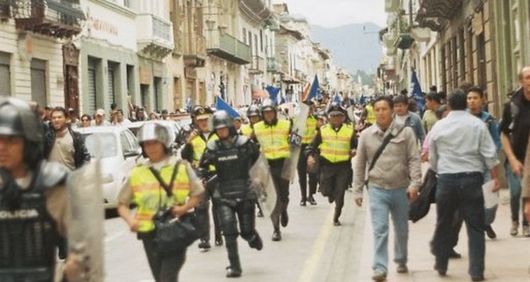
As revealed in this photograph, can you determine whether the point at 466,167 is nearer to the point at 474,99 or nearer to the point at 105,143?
the point at 474,99

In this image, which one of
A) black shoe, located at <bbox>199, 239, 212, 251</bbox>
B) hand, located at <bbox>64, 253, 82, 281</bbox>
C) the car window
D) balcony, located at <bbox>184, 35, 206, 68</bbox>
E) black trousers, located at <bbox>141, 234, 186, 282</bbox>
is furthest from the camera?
balcony, located at <bbox>184, 35, 206, 68</bbox>

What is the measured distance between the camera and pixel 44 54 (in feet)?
86.7

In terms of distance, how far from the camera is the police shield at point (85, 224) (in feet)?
14.3

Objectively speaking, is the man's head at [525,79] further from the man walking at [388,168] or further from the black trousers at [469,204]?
the man walking at [388,168]

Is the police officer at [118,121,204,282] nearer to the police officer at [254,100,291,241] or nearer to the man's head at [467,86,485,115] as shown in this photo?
the man's head at [467,86,485,115]

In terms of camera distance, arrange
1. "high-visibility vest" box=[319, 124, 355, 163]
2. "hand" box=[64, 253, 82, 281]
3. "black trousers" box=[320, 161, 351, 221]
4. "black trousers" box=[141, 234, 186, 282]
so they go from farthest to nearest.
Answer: "high-visibility vest" box=[319, 124, 355, 163], "black trousers" box=[320, 161, 351, 221], "black trousers" box=[141, 234, 186, 282], "hand" box=[64, 253, 82, 281]

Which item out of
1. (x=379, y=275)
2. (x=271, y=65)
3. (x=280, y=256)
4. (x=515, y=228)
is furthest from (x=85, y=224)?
(x=271, y=65)

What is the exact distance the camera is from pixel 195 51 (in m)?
45.2

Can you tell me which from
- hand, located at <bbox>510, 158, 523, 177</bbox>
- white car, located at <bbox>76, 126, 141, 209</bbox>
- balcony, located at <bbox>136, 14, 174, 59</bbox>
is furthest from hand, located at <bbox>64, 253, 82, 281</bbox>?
balcony, located at <bbox>136, 14, 174, 59</bbox>

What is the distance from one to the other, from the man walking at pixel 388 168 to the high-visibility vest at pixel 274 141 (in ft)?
13.3

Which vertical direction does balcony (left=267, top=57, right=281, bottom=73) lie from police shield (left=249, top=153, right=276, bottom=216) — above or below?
above

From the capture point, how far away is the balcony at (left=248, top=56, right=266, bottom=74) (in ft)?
212

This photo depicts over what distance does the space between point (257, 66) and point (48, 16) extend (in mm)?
42224

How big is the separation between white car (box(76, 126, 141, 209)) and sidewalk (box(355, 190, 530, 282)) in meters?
5.25
